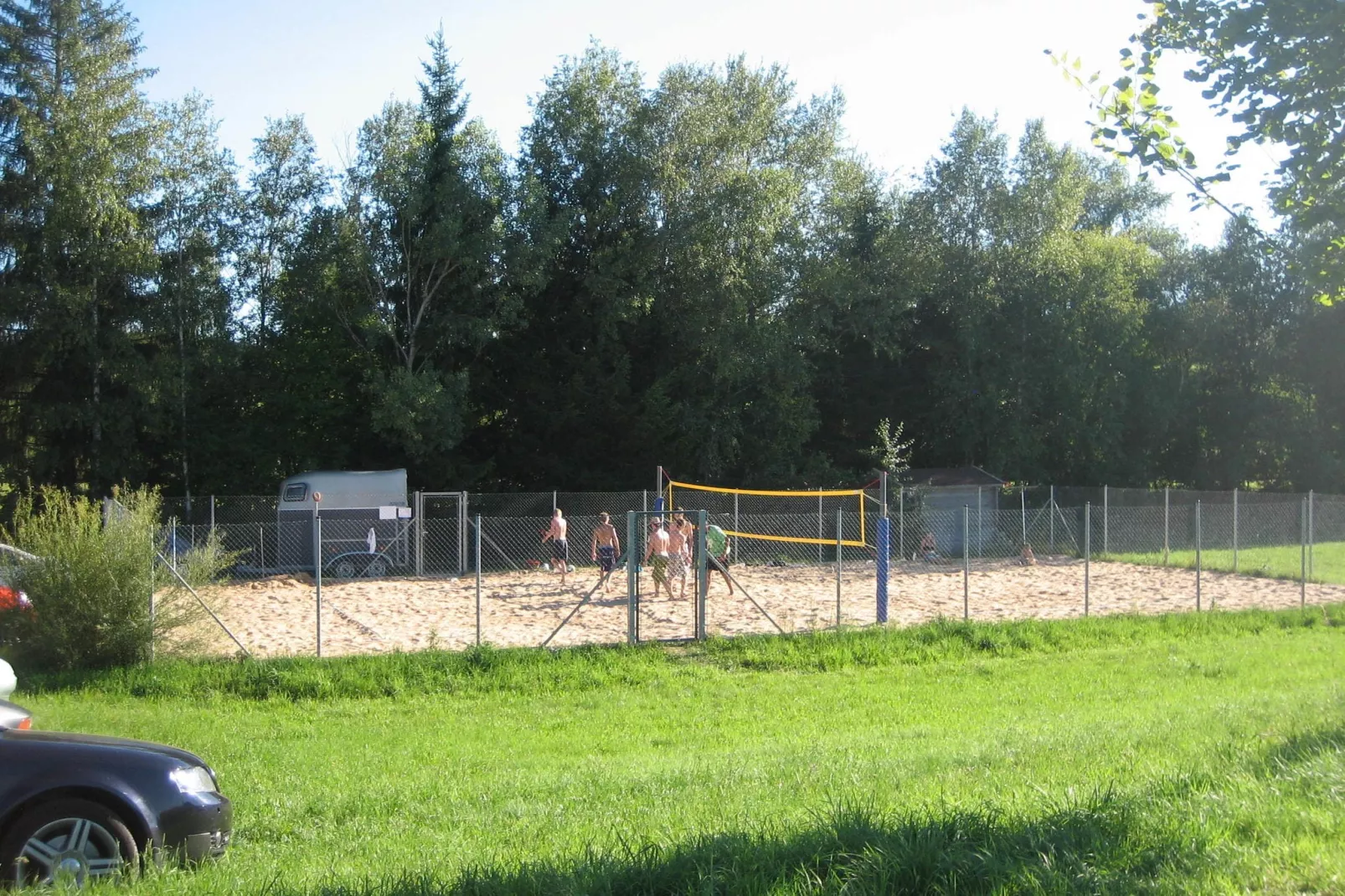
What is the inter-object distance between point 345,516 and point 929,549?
48.8 ft

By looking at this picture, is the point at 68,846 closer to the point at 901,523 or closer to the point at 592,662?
the point at 592,662

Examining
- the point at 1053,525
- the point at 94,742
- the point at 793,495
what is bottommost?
the point at 1053,525

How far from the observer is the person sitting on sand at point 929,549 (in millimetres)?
30487

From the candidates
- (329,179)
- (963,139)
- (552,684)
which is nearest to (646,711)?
(552,684)

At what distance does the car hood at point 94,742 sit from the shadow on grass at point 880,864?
1.64 meters

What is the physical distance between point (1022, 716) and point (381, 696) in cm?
769

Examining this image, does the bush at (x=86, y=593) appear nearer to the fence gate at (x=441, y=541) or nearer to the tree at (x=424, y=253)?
the fence gate at (x=441, y=541)

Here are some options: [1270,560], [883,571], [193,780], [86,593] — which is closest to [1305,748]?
[193,780]

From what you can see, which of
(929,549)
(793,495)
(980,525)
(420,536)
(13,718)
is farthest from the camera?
(980,525)

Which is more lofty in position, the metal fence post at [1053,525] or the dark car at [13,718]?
the dark car at [13,718]

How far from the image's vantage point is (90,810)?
620 centimetres

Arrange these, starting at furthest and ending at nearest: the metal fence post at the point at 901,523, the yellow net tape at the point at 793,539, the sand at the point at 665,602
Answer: the metal fence post at the point at 901,523, the yellow net tape at the point at 793,539, the sand at the point at 665,602

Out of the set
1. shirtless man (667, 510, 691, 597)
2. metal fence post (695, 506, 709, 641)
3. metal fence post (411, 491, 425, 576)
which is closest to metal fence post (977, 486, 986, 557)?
shirtless man (667, 510, 691, 597)

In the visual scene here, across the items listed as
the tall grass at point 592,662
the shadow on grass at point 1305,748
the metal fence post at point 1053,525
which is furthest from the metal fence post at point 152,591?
the metal fence post at point 1053,525
